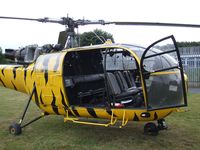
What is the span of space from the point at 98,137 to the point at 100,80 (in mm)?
1586

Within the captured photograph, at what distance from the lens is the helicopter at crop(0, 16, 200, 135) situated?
6164mm

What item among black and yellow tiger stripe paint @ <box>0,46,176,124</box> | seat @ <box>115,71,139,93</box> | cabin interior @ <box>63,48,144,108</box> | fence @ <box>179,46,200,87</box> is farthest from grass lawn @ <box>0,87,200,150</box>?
fence @ <box>179,46,200,87</box>

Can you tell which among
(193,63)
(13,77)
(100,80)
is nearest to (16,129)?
(13,77)

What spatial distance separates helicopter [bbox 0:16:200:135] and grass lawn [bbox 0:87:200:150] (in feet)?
0.99

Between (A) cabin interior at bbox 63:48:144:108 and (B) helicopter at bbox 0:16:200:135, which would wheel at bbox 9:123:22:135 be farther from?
(A) cabin interior at bbox 63:48:144:108

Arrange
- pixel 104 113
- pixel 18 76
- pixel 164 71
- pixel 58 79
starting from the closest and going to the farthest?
pixel 164 71 < pixel 104 113 < pixel 58 79 < pixel 18 76

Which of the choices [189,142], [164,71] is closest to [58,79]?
[164,71]

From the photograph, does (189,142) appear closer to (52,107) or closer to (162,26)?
(162,26)

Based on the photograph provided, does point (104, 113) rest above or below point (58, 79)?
below

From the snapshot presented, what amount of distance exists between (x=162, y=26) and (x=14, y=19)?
3.51 m

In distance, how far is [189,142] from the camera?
6.91 m

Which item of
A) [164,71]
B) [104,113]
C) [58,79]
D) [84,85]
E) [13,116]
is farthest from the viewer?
[13,116]

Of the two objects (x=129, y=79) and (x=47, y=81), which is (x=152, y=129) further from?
(x=47, y=81)

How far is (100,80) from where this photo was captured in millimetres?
8289
